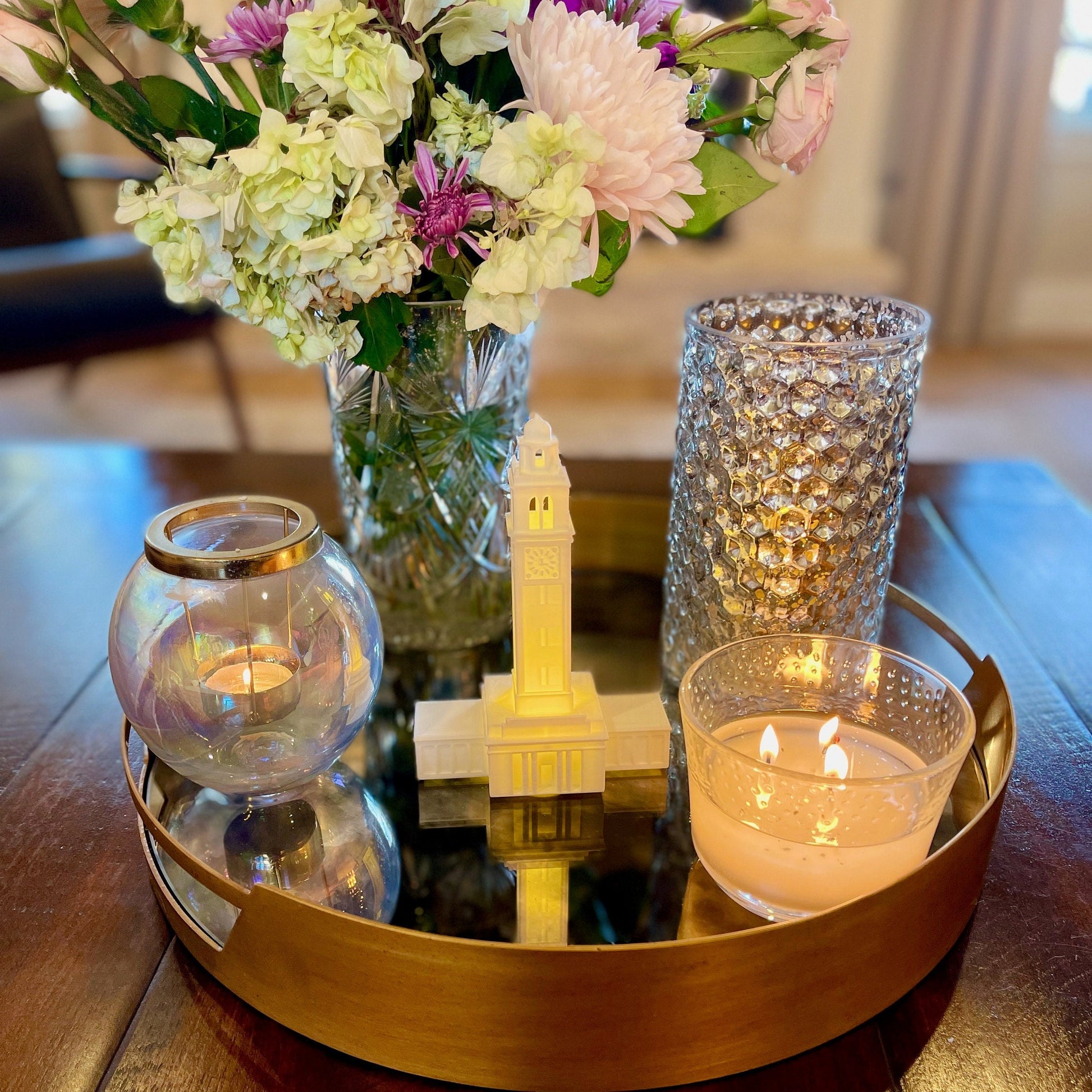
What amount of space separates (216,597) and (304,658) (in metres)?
0.05

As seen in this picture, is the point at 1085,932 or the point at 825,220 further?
the point at 825,220

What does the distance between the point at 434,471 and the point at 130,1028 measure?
34cm

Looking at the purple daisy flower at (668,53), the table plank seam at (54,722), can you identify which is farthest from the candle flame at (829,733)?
the table plank seam at (54,722)

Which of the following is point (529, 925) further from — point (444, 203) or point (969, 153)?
point (969, 153)

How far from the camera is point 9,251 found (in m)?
1.88

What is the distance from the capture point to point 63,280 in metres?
1.67

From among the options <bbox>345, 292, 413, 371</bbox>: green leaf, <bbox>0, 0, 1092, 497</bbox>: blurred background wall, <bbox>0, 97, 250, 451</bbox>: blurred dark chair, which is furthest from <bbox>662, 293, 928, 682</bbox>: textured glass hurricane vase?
<bbox>0, 0, 1092, 497</bbox>: blurred background wall

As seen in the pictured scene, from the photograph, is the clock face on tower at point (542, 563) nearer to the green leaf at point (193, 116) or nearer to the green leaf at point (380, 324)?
the green leaf at point (380, 324)

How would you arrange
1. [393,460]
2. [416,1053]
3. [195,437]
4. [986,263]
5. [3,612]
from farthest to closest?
1. [986,263]
2. [195,437]
3. [3,612]
4. [393,460]
5. [416,1053]

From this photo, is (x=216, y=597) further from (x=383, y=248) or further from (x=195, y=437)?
(x=195, y=437)

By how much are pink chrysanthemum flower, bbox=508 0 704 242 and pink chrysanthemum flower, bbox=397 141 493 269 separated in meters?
0.05

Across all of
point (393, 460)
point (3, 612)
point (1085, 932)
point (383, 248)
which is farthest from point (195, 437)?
point (1085, 932)

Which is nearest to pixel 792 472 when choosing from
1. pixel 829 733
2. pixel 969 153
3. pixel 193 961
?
pixel 829 733

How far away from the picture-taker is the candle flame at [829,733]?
46cm
